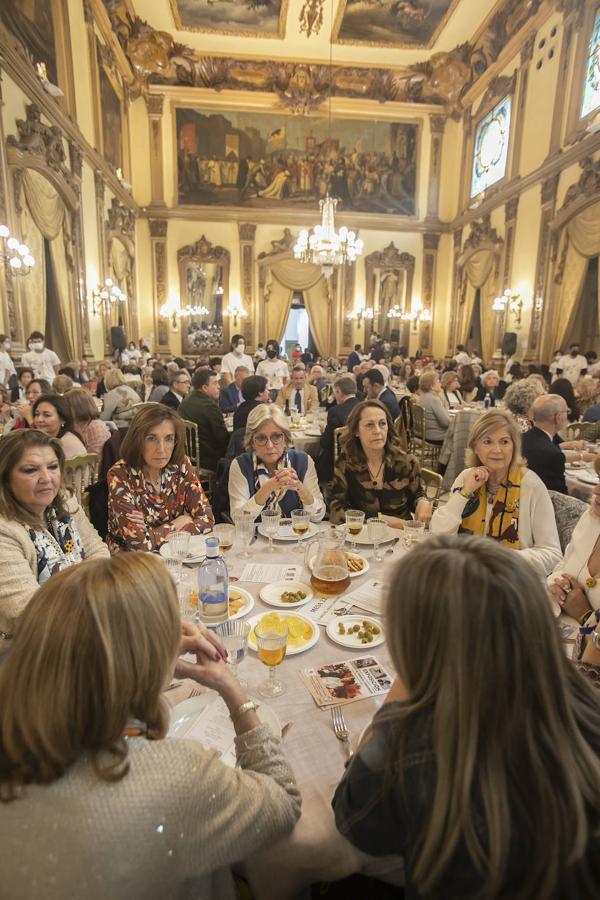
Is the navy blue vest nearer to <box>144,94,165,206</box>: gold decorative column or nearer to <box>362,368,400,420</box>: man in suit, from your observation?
<box>362,368,400,420</box>: man in suit

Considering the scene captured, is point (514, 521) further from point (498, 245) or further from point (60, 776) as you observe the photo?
point (498, 245)

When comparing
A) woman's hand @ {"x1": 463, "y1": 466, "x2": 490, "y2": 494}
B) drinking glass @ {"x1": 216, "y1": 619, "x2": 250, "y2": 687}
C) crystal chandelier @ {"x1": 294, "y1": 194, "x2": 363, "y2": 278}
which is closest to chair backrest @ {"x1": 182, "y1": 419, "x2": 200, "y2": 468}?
woman's hand @ {"x1": 463, "y1": 466, "x2": 490, "y2": 494}

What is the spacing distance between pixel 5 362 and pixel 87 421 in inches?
151

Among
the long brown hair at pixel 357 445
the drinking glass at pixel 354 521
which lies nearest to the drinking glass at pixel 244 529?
the drinking glass at pixel 354 521

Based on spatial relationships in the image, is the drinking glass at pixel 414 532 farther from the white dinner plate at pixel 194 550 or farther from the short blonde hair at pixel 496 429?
the white dinner plate at pixel 194 550

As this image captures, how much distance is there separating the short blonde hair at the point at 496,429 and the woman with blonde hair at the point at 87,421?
2.79 m

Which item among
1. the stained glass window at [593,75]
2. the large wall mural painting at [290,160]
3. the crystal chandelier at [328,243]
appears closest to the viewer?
the stained glass window at [593,75]

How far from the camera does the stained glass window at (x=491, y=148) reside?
12.4 m

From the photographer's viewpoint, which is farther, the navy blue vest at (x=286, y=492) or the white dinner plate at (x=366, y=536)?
the navy blue vest at (x=286, y=492)

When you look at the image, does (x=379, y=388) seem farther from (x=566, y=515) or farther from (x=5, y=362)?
(x=5, y=362)

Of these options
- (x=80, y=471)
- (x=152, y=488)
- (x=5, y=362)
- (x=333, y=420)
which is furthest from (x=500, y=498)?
(x=5, y=362)

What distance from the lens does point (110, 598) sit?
85 centimetres

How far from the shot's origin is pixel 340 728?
4.01ft

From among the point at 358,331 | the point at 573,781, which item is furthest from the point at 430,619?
the point at 358,331
